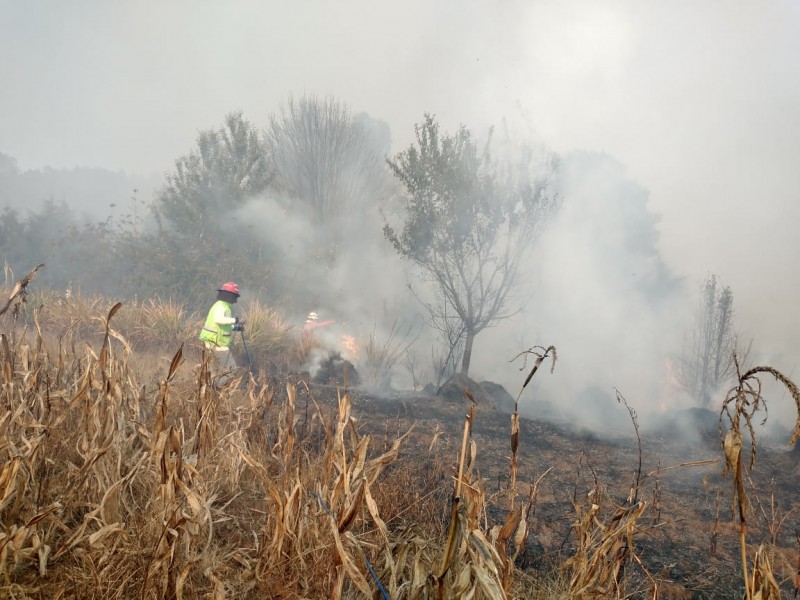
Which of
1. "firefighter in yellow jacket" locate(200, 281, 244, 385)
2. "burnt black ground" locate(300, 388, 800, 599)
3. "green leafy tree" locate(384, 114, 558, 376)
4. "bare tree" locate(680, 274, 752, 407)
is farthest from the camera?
"bare tree" locate(680, 274, 752, 407)

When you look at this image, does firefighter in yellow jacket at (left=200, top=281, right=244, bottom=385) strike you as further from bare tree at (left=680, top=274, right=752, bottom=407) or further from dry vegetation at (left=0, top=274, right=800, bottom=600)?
bare tree at (left=680, top=274, right=752, bottom=407)

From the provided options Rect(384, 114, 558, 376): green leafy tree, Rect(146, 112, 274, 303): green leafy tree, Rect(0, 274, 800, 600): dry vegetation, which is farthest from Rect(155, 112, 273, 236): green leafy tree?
Rect(0, 274, 800, 600): dry vegetation

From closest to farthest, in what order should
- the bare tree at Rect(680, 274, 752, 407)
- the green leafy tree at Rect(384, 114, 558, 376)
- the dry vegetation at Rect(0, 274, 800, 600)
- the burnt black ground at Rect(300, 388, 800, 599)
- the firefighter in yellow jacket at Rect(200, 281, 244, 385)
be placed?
the dry vegetation at Rect(0, 274, 800, 600)
the burnt black ground at Rect(300, 388, 800, 599)
the firefighter in yellow jacket at Rect(200, 281, 244, 385)
the green leafy tree at Rect(384, 114, 558, 376)
the bare tree at Rect(680, 274, 752, 407)

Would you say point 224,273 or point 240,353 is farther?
point 224,273

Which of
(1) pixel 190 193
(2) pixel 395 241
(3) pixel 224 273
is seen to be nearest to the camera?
(2) pixel 395 241

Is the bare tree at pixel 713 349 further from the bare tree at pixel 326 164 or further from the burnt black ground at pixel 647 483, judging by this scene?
the bare tree at pixel 326 164

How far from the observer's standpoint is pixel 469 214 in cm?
1005

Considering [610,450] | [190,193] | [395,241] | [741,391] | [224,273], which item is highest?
[190,193]

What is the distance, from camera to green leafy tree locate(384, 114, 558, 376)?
990cm

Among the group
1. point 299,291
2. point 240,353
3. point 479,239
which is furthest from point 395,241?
point 299,291

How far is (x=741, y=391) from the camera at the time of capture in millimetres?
1079

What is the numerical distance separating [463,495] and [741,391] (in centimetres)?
74

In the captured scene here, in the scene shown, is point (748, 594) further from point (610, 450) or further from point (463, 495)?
point (610, 450)

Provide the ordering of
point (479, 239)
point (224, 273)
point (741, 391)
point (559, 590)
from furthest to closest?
point (224, 273)
point (479, 239)
point (559, 590)
point (741, 391)
